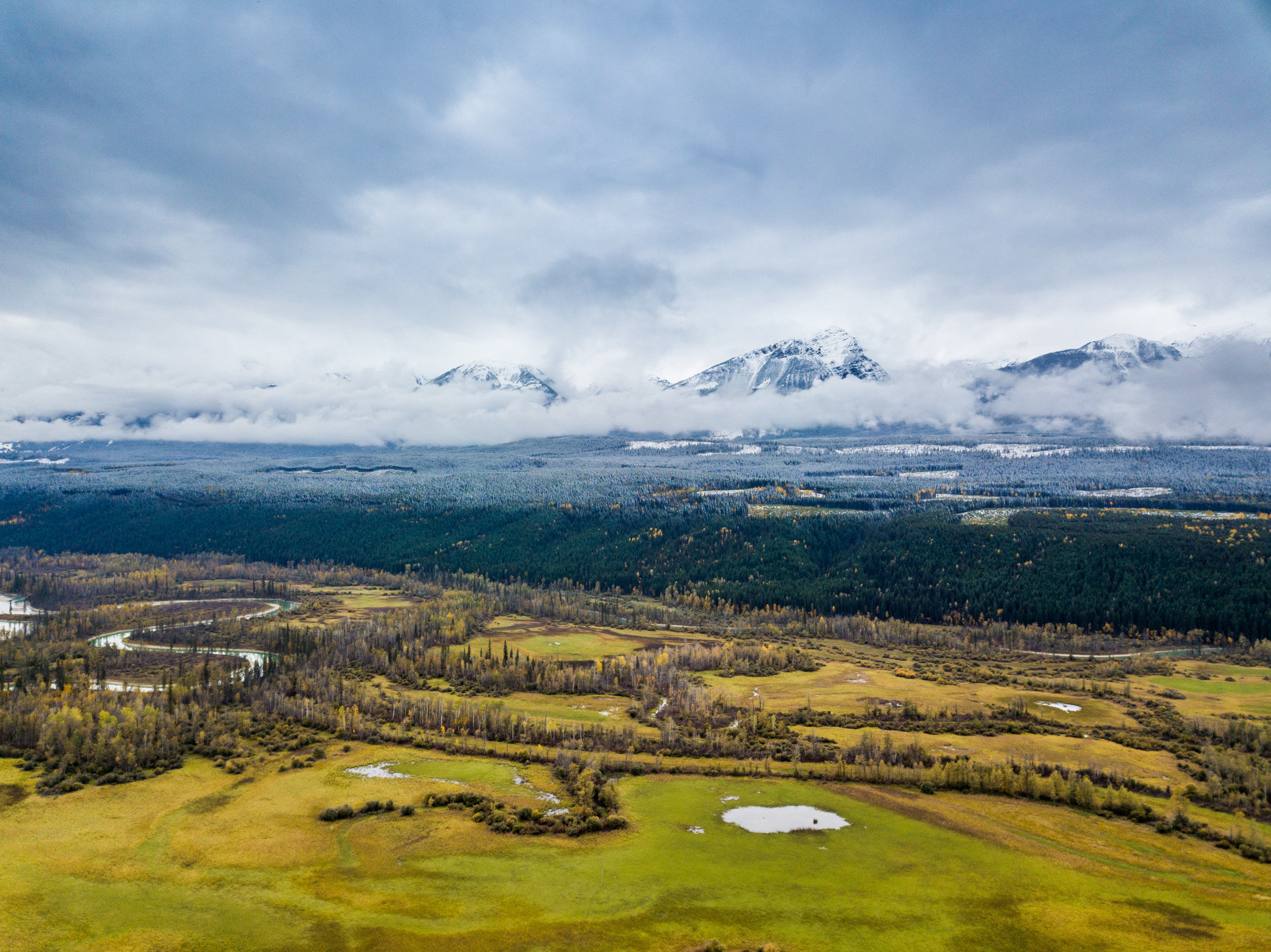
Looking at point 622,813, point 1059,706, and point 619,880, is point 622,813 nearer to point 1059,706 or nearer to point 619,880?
point 619,880

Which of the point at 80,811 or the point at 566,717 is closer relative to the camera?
the point at 80,811

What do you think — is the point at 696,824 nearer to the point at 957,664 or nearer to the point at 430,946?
the point at 430,946

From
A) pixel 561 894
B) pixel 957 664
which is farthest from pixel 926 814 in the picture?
pixel 957 664

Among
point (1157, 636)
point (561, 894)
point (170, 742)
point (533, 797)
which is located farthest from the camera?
point (1157, 636)

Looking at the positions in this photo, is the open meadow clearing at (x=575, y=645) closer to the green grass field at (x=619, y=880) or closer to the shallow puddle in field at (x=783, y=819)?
the green grass field at (x=619, y=880)

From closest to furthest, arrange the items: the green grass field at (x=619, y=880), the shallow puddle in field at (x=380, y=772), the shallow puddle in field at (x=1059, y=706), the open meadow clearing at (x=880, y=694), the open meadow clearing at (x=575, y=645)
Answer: the green grass field at (x=619, y=880), the shallow puddle in field at (x=380, y=772), the open meadow clearing at (x=880, y=694), the shallow puddle in field at (x=1059, y=706), the open meadow clearing at (x=575, y=645)

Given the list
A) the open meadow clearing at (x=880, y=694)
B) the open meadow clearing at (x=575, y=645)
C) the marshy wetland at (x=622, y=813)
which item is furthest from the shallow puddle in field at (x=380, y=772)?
the open meadow clearing at (x=575, y=645)

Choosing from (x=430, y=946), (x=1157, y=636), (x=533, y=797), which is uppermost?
(x=430, y=946)
